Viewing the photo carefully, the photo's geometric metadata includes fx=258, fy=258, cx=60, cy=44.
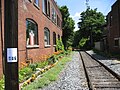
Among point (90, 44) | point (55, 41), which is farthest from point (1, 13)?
point (90, 44)

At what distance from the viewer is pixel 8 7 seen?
3285 millimetres

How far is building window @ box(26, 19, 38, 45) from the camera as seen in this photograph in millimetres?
16077

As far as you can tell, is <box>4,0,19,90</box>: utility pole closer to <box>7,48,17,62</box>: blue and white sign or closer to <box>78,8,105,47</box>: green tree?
<box>7,48,17,62</box>: blue and white sign

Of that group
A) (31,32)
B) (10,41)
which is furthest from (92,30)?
(10,41)

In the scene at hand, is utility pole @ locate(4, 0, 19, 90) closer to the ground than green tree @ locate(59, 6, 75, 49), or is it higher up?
closer to the ground

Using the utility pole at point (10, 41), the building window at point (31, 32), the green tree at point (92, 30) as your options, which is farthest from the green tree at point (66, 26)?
the utility pole at point (10, 41)

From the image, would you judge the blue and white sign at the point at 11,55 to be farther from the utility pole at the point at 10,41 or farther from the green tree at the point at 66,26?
the green tree at the point at 66,26

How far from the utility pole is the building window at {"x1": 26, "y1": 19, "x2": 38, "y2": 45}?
493 inches

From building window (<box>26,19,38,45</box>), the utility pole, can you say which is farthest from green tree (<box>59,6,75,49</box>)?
the utility pole

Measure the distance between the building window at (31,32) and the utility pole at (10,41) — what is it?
41.1ft

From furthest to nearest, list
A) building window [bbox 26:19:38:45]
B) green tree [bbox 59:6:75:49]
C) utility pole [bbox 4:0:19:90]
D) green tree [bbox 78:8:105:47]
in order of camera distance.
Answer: green tree [bbox 78:8:105:47], green tree [bbox 59:6:75:49], building window [bbox 26:19:38:45], utility pole [bbox 4:0:19:90]

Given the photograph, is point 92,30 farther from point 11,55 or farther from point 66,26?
point 11,55

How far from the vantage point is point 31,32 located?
56.5 ft

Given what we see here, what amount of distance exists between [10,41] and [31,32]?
14.0m
